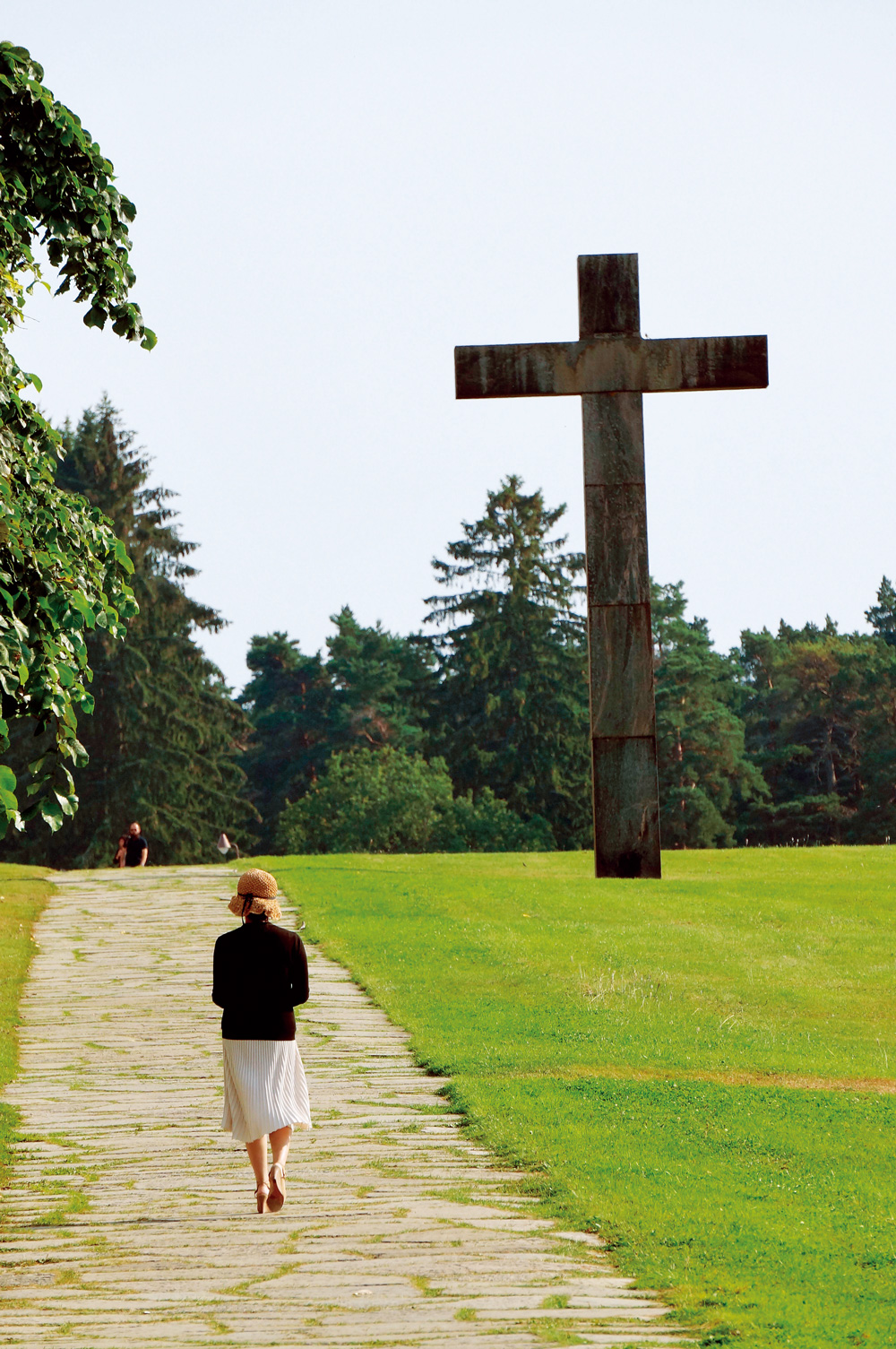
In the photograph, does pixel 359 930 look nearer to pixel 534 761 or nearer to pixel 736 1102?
pixel 736 1102

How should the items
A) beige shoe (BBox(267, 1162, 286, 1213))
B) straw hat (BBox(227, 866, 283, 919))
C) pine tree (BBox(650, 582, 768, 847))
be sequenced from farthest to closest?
pine tree (BBox(650, 582, 768, 847)) < straw hat (BBox(227, 866, 283, 919)) < beige shoe (BBox(267, 1162, 286, 1213))

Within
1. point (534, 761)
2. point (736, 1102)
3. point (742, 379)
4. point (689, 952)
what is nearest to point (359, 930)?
point (689, 952)

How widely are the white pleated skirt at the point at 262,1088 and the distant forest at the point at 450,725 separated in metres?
40.1

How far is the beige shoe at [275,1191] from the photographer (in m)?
6.24

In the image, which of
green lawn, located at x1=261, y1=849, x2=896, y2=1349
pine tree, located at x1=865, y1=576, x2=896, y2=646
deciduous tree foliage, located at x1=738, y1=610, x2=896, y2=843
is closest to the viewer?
green lawn, located at x1=261, y1=849, x2=896, y2=1349

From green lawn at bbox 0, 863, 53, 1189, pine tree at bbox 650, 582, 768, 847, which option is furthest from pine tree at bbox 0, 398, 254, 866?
green lawn at bbox 0, 863, 53, 1189

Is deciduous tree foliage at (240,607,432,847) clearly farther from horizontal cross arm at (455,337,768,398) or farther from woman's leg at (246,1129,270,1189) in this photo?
woman's leg at (246,1129,270,1189)

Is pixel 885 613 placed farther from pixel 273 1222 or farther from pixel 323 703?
pixel 273 1222

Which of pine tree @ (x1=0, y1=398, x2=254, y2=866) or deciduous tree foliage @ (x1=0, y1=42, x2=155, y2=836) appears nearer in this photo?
deciduous tree foliage @ (x1=0, y1=42, x2=155, y2=836)

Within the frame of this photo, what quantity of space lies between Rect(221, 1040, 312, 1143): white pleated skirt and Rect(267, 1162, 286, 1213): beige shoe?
0.53 feet

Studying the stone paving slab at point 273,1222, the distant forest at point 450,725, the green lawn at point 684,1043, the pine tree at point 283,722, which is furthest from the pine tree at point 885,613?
the stone paving slab at point 273,1222

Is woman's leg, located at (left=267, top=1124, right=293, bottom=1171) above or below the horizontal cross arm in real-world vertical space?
below

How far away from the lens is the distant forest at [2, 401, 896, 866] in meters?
48.1

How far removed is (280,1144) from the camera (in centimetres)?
645
